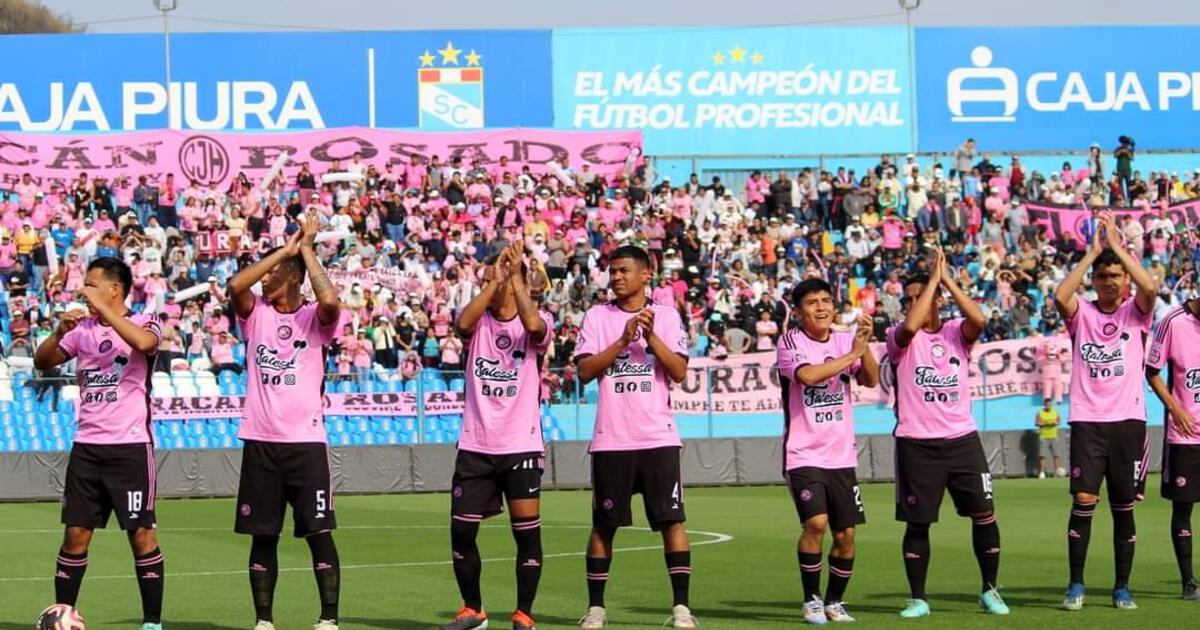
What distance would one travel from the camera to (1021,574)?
15.3 m

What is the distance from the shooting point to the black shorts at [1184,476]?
13.4 meters

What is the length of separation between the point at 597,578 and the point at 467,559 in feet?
3.06

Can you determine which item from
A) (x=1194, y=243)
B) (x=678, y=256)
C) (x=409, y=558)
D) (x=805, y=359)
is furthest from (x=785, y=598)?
(x=1194, y=243)

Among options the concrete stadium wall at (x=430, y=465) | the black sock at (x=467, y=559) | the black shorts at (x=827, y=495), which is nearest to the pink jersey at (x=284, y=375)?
the black sock at (x=467, y=559)

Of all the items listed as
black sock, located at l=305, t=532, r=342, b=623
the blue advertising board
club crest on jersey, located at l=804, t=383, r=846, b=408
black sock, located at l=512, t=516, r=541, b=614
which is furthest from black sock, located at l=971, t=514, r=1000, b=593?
the blue advertising board

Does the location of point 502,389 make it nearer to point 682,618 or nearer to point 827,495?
point 682,618

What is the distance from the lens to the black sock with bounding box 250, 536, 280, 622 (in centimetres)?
1151

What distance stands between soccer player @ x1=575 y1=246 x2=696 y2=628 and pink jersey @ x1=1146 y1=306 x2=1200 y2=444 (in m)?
3.97

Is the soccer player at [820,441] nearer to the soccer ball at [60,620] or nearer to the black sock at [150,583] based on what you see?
the black sock at [150,583]

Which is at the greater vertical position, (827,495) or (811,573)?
(827,495)

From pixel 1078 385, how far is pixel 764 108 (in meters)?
36.8

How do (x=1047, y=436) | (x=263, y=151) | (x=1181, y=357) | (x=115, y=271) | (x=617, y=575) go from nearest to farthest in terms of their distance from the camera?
(x=115, y=271) → (x=1181, y=357) → (x=617, y=575) → (x=1047, y=436) → (x=263, y=151)

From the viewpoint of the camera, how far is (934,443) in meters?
12.7

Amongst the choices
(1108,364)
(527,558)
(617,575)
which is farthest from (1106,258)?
(617,575)
